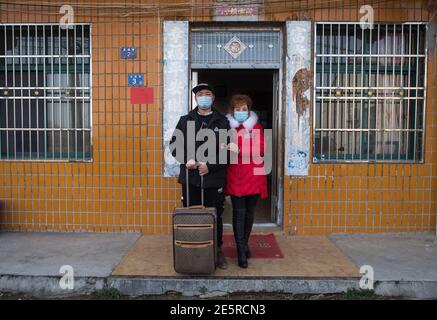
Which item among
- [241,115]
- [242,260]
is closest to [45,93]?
[241,115]

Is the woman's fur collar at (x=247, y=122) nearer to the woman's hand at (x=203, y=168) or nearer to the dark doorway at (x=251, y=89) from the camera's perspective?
the woman's hand at (x=203, y=168)

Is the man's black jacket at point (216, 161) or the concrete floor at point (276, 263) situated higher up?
the man's black jacket at point (216, 161)

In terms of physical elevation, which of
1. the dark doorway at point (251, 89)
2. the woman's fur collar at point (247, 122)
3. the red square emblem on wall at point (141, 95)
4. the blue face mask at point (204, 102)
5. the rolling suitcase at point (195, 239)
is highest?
the dark doorway at point (251, 89)

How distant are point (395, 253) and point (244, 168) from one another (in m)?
2.31

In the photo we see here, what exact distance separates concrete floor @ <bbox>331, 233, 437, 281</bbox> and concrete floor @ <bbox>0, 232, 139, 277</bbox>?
2.94 m

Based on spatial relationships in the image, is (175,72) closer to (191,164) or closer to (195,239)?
(191,164)

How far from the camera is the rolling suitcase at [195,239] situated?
13.6ft

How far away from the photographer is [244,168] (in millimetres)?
4582

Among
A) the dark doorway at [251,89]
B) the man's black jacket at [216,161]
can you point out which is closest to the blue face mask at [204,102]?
the man's black jacket at [216,161]

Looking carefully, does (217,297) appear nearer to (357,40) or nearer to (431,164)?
(431,164)

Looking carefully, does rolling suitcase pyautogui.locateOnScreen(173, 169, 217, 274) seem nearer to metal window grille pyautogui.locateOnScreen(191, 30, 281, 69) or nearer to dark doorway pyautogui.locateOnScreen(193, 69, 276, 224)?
metal window grille pyautogui.locateOnScreen(191, 30, 281, 69)

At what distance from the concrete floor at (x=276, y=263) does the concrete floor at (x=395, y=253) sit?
0.23 m

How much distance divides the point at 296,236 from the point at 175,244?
7.66 feet

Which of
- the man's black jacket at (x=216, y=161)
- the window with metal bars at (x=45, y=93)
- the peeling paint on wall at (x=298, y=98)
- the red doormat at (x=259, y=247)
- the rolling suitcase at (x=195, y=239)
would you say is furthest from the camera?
the window with metal bars at (x=45, y=93)
